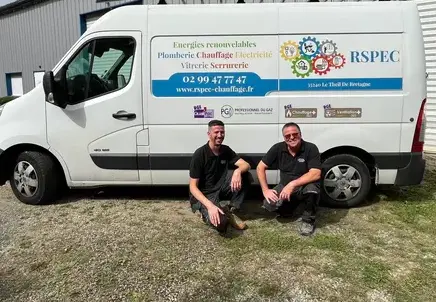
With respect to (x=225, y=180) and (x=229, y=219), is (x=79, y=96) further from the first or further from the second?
(x=229, y=219)

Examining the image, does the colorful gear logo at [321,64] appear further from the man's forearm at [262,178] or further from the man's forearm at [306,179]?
the man's forearm at [262,178]

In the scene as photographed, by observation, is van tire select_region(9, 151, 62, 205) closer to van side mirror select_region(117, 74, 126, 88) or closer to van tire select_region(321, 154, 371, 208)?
van side mirror select_region(117, 74, 126, 88)

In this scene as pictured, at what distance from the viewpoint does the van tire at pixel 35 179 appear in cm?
480

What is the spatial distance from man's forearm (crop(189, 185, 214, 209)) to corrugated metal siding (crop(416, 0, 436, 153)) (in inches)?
245

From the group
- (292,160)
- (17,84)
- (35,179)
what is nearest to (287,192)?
(292,160)

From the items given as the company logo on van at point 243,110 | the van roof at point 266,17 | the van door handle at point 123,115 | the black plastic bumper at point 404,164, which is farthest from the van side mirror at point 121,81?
the black plastic bumper at point 404,164

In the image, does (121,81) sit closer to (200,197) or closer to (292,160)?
Answer: (200,197)

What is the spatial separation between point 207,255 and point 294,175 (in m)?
1.33

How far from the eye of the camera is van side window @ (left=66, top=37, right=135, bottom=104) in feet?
15.0

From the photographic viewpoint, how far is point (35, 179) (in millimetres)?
4871

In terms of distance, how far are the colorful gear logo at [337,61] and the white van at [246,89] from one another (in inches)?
0.4

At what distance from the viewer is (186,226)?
428 cm

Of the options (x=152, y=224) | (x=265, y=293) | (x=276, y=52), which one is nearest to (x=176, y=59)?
(x=276, y=52)

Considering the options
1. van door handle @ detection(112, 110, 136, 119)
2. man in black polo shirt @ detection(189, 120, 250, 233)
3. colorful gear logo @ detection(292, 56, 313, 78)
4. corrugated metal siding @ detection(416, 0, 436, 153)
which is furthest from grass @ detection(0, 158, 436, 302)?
corrugated metal siding @ detection(416, 0, 436, 153)
